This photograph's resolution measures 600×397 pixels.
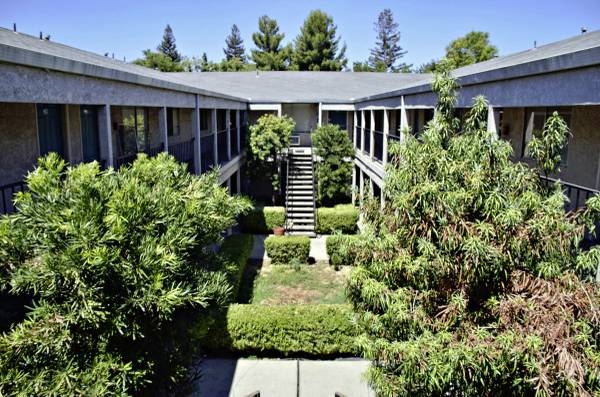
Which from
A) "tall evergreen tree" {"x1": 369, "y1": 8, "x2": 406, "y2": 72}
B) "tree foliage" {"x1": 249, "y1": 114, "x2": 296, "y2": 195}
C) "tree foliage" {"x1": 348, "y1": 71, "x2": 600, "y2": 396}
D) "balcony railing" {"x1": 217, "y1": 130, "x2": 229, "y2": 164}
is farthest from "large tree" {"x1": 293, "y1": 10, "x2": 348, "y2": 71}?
"tree foliage" {"x1": 348, "y1": 71, "x2": 600, "y2": 396}

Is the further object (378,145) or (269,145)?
(269,145)

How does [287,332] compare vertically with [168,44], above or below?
below

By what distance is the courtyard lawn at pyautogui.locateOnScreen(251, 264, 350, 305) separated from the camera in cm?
Answer: 1322

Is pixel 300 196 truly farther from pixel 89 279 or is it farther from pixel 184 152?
pixel 89 279

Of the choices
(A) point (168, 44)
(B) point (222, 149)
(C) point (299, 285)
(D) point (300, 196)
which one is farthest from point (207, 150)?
(A) point (168, 44)

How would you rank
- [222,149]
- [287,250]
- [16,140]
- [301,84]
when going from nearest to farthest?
[16,140]
[287,250]
[222,149]
[301,84]

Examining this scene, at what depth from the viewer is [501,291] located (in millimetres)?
4832

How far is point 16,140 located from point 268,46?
61158 mm

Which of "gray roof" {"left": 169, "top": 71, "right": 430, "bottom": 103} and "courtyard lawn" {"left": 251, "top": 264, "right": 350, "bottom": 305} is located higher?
"gray roof" {"left": 169, "top": 71, "right": 430, "bottom": 103}

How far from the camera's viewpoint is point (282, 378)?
9344 mm

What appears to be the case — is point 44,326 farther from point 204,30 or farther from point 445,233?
point 204,30

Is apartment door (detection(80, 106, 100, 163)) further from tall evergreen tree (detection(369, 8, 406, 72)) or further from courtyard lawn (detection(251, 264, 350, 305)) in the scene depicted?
tall evergreen tree (detection(369, 8, 406, 72))

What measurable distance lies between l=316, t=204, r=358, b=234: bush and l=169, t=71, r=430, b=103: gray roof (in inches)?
315

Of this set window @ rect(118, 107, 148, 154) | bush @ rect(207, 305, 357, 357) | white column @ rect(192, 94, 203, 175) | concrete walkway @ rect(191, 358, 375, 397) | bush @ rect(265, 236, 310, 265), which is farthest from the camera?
bush @ rect(265, 236, 310, 265)
